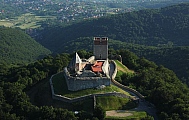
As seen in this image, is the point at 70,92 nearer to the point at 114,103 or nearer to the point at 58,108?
the point at 58,108

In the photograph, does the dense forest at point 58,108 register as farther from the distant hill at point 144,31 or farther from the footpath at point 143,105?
the distant hill at point 144,31

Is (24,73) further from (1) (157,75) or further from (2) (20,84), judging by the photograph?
(1) (157,75)

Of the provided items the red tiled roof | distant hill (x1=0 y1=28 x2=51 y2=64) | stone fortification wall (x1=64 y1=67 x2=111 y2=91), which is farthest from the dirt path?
distant hill (x1=0 y1=28 x2=51 y2=64)

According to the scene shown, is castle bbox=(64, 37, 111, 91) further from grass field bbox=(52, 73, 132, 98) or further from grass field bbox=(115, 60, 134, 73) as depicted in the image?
grass field bbox=(115, 60, 134, 73)

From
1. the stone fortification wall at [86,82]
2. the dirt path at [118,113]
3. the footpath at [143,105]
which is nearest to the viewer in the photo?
the dirt path at [118,113]

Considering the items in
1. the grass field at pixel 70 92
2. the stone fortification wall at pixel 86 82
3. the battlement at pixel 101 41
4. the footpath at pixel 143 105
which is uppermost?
the battlement at pixel 101 41

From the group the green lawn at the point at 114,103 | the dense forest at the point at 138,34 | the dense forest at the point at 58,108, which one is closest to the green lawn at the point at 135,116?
the green lawn at the point at 114,103

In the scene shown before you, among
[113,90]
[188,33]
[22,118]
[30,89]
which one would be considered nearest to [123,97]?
[113,90]
